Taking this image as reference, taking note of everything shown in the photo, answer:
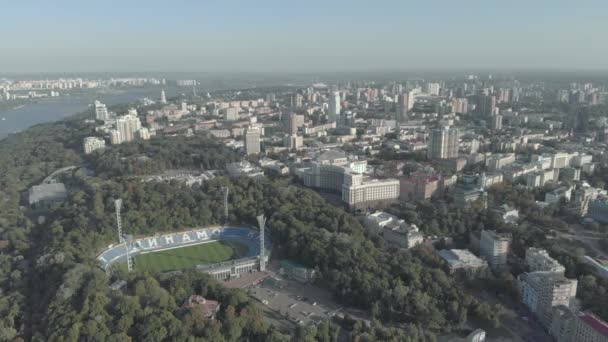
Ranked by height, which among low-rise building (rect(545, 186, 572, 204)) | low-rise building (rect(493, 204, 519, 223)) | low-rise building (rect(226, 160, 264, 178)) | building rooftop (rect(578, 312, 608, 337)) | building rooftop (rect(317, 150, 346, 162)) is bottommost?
building rooftop (rect(578, 312, 608, 337))

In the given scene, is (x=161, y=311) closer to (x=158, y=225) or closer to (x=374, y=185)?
(x=158, y=225)

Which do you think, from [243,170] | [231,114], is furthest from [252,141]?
[231,114]

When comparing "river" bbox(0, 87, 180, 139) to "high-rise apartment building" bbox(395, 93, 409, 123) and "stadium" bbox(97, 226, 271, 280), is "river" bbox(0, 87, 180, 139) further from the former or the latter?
"high-rise apartment building" bbox(395, 93, 409, 123)

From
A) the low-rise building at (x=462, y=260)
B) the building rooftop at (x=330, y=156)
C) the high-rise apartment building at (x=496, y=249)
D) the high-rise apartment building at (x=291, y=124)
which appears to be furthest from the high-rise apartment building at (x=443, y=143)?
the low-rise building at (x=462, y=260)

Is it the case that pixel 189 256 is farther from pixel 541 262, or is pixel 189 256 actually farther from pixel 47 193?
pixel 541 262

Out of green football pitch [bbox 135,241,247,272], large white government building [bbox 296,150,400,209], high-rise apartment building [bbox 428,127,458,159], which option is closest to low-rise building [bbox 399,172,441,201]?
large white government building [bbox 296,150,400,209]
